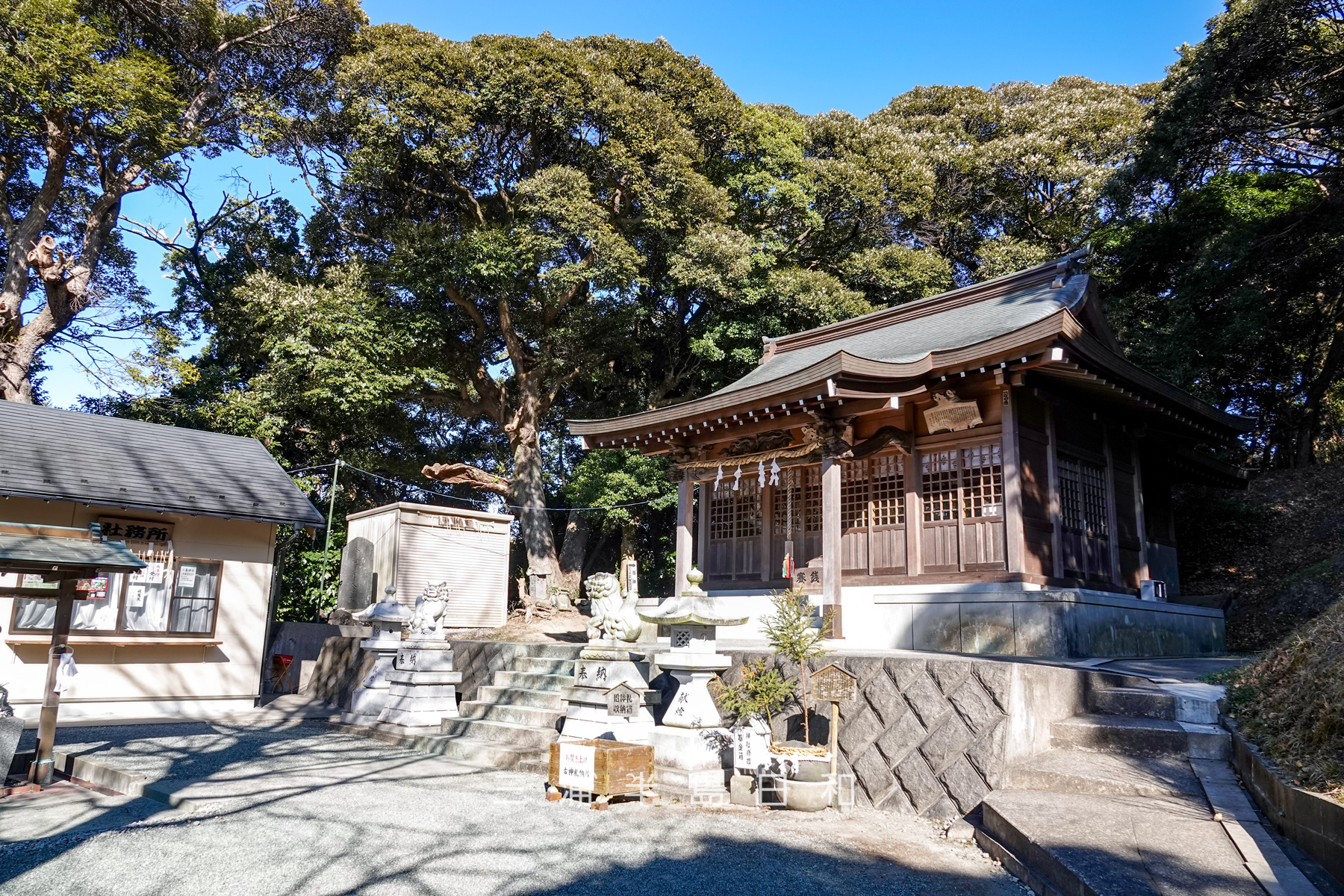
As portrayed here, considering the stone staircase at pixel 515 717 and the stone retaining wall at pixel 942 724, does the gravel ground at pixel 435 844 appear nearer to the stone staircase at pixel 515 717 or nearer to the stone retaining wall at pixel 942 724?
the stone retaining wall at pixel 942 724

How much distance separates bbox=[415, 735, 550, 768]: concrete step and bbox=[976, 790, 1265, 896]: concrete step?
177 inches

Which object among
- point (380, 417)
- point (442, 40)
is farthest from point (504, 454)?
point (442, 40)

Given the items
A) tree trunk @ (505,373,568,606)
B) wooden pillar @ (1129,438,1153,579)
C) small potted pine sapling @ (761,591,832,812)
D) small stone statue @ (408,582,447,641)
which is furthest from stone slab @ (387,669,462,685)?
wooden pillar @ (1129,438,1153,579)

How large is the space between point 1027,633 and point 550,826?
615 centimetres

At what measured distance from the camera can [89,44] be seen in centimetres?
1727

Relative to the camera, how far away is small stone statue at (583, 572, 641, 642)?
8195 mm

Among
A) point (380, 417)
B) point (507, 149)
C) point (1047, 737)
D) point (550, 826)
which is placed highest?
point (507, 149)

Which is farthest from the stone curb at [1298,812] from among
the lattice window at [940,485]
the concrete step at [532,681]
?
the concrete step at [532,681]

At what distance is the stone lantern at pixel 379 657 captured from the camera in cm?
1094

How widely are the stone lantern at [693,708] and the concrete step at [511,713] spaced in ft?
5.39

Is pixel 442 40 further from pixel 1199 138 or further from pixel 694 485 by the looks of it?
pixel 1199 138

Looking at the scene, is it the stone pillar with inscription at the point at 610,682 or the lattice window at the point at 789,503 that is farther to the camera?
the lattice window at the point at 789,503

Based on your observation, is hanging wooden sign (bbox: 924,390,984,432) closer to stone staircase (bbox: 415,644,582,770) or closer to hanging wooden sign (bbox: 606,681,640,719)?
stone staircase (bbox: 415,644,582,770)

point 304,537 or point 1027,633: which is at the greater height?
point 304,537
